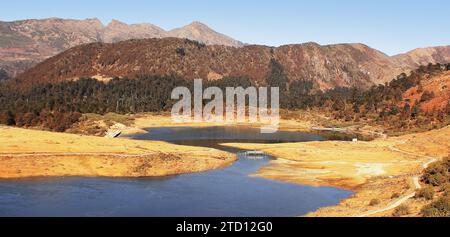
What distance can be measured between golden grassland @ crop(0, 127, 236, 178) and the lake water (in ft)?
12.5

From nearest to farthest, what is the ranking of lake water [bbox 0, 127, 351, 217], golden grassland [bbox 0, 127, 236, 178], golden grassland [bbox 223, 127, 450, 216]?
lake water [bbox 0, 127, 351, 217], golden grassland [bbox 223, 127, 450, 216], golden grassland [bbox 0, 127, 236, 178]

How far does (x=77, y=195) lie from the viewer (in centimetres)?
5400

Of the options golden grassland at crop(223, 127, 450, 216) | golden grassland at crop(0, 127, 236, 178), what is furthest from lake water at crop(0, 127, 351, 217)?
golden grassland at crop(0, 127, 236, 178)

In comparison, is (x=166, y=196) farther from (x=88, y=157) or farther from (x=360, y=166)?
(x=360, y=166)

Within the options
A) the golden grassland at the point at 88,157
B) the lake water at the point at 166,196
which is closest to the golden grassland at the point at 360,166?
the lake water at the point at 166,196

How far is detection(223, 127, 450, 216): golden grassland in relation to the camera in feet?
175

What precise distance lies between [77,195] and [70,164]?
17476mm

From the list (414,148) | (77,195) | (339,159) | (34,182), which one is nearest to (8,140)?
(34,182)

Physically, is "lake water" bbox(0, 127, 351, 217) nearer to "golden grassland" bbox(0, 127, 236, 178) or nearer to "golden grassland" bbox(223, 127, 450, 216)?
"golden grassland" bbox(223, 127, 450, 216)

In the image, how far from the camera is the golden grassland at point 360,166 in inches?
2096

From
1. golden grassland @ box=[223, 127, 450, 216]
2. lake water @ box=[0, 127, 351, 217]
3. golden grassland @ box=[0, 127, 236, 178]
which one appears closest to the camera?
lake water @ box=[0, 127, 351, 217]

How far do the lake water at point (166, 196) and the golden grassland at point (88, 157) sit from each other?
3800 millimetres

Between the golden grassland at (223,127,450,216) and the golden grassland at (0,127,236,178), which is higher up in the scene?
the golden grassland at (0,127,236,178)

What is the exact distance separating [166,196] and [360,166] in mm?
36065
